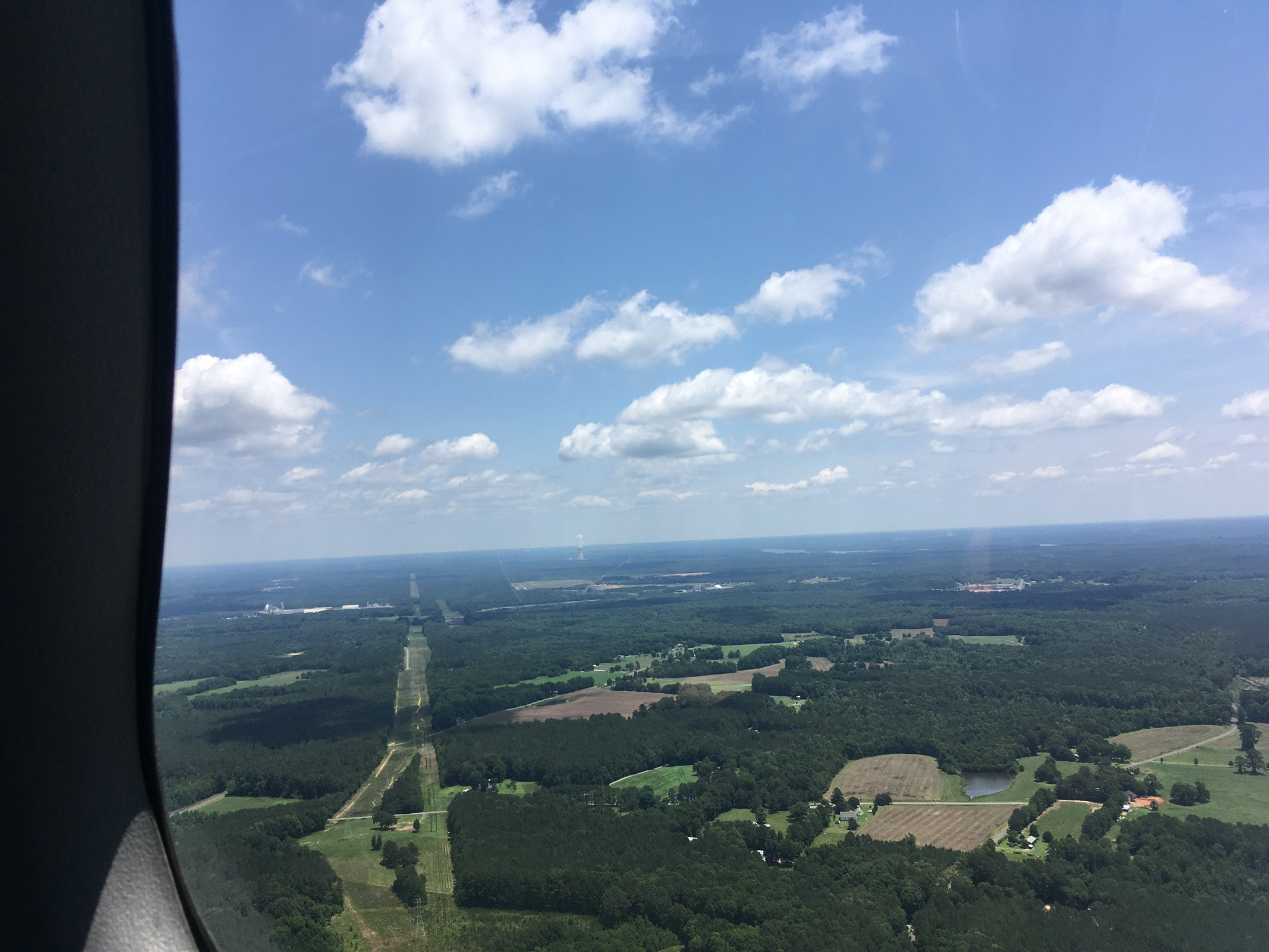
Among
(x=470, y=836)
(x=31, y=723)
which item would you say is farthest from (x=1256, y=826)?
(x=31, y=723)

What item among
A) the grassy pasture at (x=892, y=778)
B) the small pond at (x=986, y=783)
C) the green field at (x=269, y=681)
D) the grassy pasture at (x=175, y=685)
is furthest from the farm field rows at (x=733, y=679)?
the grassy pasture at (x=175, y=685)

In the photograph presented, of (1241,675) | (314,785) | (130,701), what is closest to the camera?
(130,701)

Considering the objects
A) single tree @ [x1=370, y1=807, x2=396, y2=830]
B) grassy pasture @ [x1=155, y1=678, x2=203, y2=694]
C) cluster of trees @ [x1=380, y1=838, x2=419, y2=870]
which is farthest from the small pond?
grassy pasture @ [x1=155, y1=678, x2=203, y2=694]

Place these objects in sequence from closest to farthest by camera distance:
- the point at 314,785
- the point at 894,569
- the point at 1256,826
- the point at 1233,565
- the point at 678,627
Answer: the point at 1256,826 → the point at 314,785 → the point at 1233,565 → the point at 678,627 → the point at 894,569

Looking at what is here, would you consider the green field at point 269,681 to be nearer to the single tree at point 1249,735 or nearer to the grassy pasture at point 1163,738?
the single tree at point 1249,735

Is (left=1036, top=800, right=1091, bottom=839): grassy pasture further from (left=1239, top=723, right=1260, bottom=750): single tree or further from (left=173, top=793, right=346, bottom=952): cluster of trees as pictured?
(left=173, top=793, right=346, bottom=952): cluster of trees

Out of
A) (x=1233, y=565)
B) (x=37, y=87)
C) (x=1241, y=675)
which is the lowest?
(x=1241, y=675)

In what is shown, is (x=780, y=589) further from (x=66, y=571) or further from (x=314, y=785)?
(x=66, y=571)
